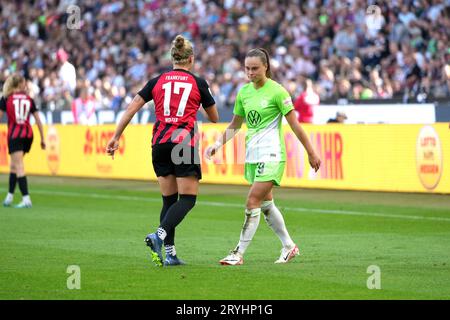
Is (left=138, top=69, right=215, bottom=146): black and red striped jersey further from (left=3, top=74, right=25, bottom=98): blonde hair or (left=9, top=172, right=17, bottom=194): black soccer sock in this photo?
(left=9, top=172, right=17, bottom=194): black soccer sock

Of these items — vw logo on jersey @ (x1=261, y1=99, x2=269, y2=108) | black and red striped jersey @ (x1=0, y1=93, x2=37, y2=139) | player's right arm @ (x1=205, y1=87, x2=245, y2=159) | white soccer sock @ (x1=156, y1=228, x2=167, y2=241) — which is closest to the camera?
white soccer sock @ (x1=156, y1=228, x2=167, y2=241)

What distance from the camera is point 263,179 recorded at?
10.9 metres

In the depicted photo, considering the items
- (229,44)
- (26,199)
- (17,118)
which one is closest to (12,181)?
(26,199)

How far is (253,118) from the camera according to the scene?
10.9m

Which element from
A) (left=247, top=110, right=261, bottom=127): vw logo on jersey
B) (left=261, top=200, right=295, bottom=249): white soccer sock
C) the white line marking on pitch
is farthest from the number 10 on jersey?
the white line marking on pitch

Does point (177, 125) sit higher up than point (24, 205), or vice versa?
point (177, 125)

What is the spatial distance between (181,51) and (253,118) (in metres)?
0.99

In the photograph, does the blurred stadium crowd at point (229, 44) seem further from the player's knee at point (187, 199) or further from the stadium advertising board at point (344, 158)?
the player's knee at point (187, 199)

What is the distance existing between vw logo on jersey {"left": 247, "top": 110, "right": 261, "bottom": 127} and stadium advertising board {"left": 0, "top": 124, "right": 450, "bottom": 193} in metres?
9.11

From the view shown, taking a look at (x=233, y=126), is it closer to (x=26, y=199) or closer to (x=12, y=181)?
(x=26, y=199)

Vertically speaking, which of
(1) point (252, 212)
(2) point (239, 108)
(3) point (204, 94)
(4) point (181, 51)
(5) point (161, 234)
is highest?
(4) point (181, 51)

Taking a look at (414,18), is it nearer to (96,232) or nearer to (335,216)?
(335,216)

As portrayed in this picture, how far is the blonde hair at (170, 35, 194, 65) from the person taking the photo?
10711 mm
